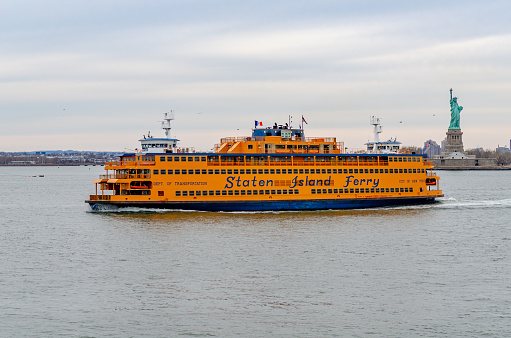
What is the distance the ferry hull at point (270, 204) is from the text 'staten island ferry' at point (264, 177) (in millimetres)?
86

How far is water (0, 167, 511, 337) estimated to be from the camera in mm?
26594

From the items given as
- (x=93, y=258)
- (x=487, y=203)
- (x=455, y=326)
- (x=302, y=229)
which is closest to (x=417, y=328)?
(x=455, y=326)

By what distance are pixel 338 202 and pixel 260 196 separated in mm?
7541

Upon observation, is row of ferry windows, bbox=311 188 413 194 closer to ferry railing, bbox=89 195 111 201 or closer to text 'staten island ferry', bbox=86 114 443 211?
text 'staten island ferry', bbox=86 114 443 211

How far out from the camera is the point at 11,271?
116 feet

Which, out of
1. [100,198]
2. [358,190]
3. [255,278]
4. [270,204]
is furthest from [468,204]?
[255,278]

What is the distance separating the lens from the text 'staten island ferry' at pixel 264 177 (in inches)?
2400

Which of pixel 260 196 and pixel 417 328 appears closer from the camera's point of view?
pixel 417 328

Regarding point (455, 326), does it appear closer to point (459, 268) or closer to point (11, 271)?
point (459, 268)

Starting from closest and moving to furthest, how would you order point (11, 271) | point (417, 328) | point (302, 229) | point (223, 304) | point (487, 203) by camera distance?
point (417, 328) < point (223, 304) < point (11, 271) < point (302, 229) < point (487, 203)

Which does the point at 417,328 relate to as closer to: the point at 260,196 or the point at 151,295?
the point at 151,295

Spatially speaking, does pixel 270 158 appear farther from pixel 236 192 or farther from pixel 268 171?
pixel 236 192

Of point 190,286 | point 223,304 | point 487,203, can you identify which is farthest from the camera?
point 487,203

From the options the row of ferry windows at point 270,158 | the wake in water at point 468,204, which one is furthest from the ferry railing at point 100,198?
the wake in water at point 468,204
